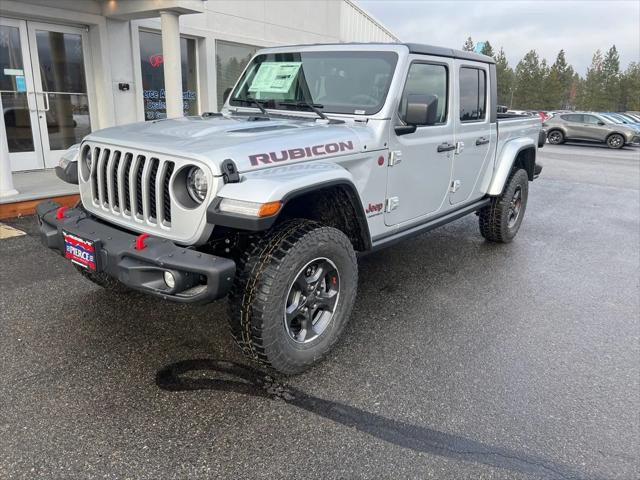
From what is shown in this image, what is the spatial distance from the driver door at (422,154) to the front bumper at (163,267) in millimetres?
1626

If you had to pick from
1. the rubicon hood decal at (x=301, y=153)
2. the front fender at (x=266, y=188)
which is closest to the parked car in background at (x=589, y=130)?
the rubicon hood decal at (x=301, y=153)

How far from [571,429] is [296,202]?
6.61 feet

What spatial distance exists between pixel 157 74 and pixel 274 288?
328 inches

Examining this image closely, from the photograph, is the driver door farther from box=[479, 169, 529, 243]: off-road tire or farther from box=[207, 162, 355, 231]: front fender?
box=[479, 169, 529, 243]: off-road tire

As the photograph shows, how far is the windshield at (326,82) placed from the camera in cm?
369

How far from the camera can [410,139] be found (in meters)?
3.77

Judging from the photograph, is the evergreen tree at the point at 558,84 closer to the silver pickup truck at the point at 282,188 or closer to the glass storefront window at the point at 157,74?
the glass storefront window at the point at 157,74

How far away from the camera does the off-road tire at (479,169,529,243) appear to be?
560 cm

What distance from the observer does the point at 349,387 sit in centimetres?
293

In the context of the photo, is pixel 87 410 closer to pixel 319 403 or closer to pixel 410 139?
pixel 319 403

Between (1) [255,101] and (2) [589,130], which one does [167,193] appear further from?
(2) [589,130]

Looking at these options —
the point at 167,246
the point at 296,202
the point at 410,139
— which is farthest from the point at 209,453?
the point at 410,139

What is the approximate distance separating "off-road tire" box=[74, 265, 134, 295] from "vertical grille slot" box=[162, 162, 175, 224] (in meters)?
1.21

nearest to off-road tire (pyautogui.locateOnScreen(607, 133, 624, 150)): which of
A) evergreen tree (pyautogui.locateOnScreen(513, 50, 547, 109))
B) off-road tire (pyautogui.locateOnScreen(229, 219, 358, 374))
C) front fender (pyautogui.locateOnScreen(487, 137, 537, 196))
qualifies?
front fender (pyautogui.locateOnScreen(487, 137, 537, 196))
